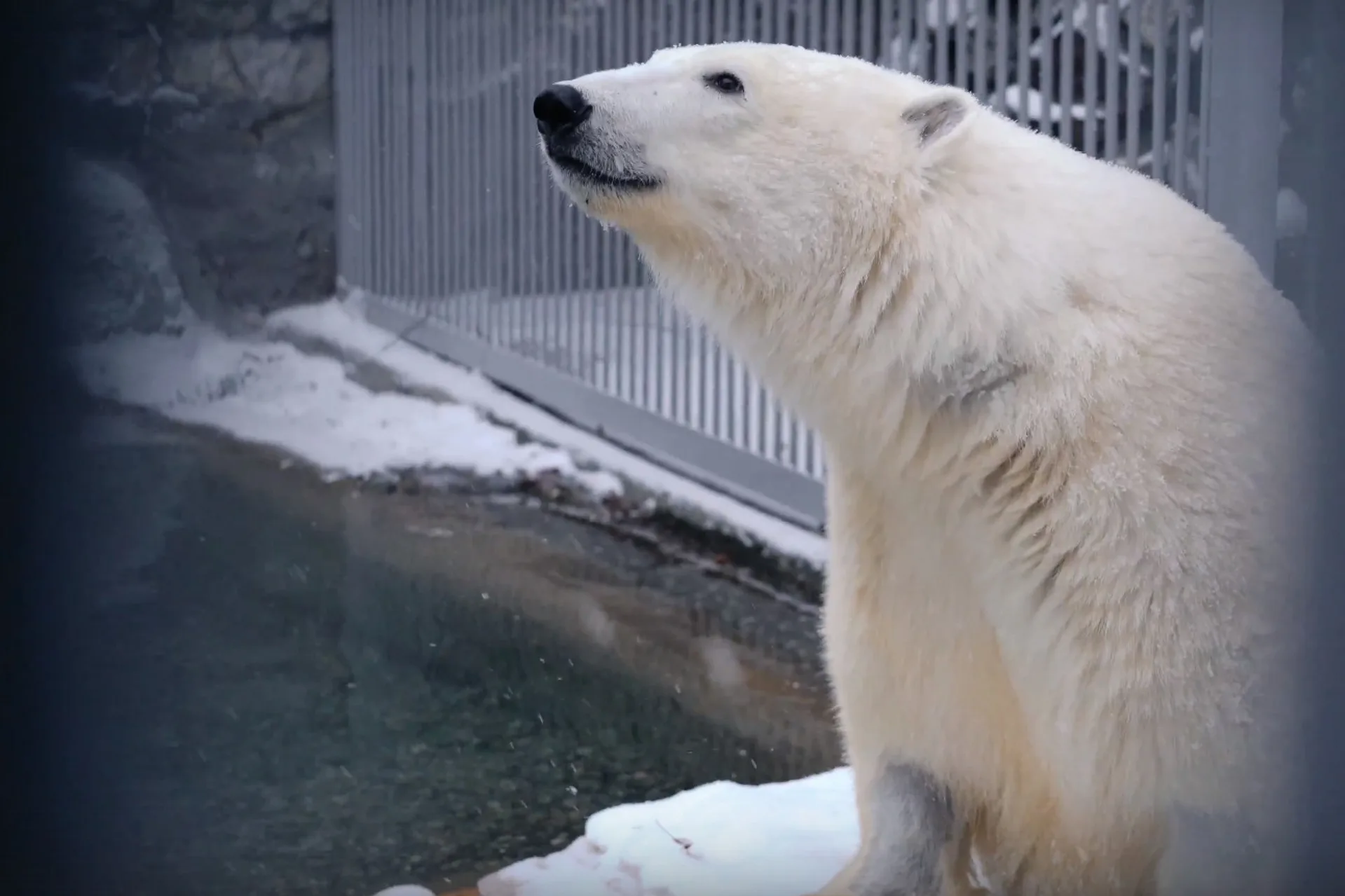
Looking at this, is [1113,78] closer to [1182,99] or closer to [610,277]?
[1182,99]

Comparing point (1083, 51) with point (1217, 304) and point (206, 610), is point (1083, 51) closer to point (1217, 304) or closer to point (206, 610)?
point (1217, 304)

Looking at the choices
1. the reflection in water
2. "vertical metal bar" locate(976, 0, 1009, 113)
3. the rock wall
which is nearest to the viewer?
the reflection in water

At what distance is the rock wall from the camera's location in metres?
5.04

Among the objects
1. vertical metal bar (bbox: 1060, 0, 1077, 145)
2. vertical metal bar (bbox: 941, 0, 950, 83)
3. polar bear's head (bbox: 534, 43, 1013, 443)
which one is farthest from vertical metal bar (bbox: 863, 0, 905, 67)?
polar bear's head (bbox: 534, 43, 1013, 443)

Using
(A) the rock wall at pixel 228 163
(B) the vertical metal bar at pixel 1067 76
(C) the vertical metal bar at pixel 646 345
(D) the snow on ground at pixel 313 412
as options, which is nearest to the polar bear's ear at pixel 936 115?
(B) the vertical metal bar at pixel 1067 76

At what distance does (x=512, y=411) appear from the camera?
16.0ft

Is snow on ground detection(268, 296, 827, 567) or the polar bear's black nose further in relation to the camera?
snow on ground detection(268, 296, 827, 567)

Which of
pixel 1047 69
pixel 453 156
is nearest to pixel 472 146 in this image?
pixel 453 156

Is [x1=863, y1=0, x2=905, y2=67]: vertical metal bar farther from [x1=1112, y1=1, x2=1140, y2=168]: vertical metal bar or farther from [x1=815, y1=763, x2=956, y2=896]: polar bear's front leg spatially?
[x1=815, y1=763, x2=956, y2=896]: polar bear's front leg

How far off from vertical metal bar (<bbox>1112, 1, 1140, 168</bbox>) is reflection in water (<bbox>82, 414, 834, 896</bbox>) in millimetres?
1342

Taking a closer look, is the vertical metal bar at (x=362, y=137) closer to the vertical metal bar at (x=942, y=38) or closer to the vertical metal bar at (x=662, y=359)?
the vertical metal bar at (x=662, y=359)

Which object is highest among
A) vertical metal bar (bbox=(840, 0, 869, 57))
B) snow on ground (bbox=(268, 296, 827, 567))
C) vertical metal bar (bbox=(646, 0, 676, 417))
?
vertical metal bar (bbox=(840, 0, 869, 57))

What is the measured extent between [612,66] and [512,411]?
122cm

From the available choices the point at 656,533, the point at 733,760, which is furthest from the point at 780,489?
the point at 733,760
